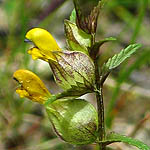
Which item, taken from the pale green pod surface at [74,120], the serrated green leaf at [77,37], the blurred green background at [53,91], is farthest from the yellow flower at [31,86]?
the blurred green background at [53,91]

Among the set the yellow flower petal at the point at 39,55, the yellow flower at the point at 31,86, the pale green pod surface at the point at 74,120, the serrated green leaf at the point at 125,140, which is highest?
the yellow flower petal at the point at 39,55

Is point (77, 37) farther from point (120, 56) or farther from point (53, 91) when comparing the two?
point (53, 91)

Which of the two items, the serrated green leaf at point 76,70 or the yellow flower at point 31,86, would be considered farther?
the yellow flower at point 31,86

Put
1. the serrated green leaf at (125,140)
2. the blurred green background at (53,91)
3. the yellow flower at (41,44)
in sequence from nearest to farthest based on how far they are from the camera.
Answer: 1. the serrated green leaf at (125,140)
2. the yellow flower at (41,44)
3. the blurred green background at (53,91)

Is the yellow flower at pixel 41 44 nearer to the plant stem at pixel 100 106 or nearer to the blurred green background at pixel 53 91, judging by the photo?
the plant stem at pixel 100 106

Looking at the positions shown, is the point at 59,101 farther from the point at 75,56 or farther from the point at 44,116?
the point at 44,116

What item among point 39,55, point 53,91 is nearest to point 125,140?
point 39,55

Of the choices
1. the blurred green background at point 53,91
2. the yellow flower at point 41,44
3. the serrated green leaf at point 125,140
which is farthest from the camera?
the blurred green background at point 53,91
